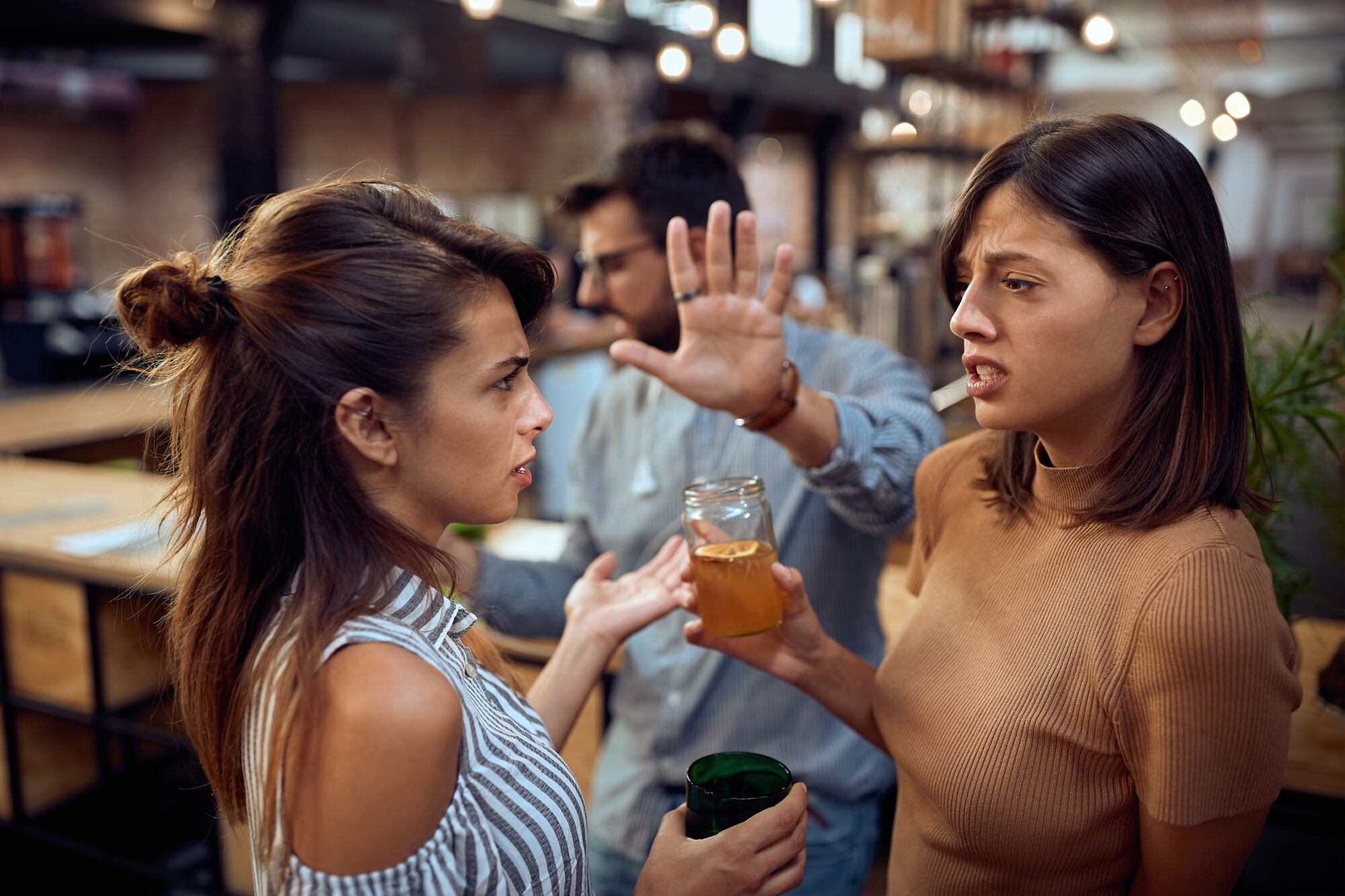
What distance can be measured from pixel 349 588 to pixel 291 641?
0.23 ft

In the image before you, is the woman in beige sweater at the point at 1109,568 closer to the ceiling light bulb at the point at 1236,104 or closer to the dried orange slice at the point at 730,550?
the dried orange slice at the point at 730,550

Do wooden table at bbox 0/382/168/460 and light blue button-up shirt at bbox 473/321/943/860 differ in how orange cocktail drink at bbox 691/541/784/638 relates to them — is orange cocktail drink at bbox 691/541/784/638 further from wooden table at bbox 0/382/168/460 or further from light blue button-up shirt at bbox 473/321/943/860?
wooden table at bbox 0/382/168/460

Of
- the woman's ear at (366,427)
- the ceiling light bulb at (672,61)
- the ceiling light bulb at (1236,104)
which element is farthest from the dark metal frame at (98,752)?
the ceiling light bulb at (1236,104)

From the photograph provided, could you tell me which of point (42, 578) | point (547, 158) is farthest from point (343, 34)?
point (42, 578)

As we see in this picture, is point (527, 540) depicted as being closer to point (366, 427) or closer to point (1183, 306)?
point (366, 427)

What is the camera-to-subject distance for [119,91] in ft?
37.4

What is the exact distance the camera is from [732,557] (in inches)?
51.9

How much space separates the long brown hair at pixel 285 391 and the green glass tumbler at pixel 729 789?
0.35 metres

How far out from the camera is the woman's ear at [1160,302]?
1.06 meters

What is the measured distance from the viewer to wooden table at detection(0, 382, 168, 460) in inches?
208

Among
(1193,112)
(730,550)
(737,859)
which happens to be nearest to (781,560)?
(730,550)

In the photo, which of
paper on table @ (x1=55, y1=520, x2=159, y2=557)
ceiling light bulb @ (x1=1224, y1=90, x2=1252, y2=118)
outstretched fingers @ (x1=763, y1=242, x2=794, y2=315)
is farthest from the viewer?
ceiling light bulb @ (x1=1224, y1=90, x2=1252, y2=118)

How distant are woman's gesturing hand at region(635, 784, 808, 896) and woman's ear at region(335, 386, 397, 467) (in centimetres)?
51

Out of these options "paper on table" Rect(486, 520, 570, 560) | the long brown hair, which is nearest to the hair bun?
the long brown hair
